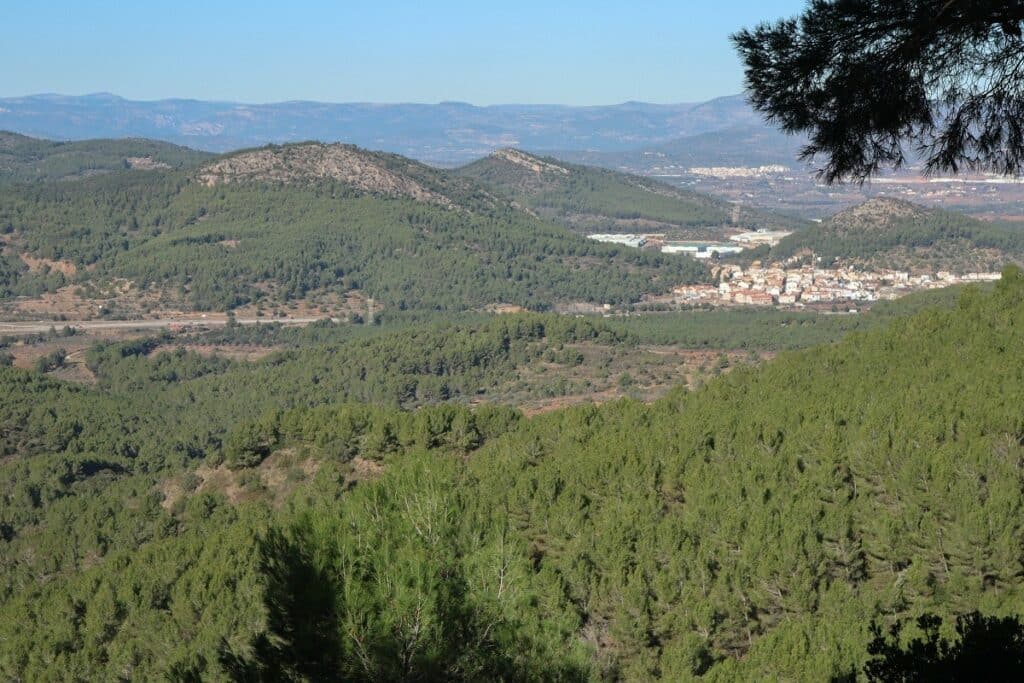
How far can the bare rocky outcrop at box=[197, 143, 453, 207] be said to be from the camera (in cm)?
11431

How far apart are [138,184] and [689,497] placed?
340ft

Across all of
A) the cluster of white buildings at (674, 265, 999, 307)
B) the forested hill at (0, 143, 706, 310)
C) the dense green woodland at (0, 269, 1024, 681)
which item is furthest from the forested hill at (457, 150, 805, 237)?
the dense green woodland at (0, 269, 1024, 681)

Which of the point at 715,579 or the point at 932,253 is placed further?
the point at 932,253

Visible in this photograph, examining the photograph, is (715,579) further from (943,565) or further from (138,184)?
(138,184)

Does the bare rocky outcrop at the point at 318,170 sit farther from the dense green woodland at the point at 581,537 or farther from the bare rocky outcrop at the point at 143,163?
the dense green woodland at the point at 581,537

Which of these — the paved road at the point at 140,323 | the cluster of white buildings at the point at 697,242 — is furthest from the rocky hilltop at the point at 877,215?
the paved road at the point at 140,323

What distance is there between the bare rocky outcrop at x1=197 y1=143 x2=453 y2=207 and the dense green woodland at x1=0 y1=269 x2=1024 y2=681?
257 ft

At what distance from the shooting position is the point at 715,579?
1850 cm

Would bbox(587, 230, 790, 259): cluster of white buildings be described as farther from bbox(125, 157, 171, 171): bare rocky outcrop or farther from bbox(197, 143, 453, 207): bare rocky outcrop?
bbox(125, 157, 171, 171): bare rocky outcrop

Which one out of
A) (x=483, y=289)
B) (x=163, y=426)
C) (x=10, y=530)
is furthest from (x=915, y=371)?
(x=483, y=289)

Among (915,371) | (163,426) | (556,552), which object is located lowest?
(163,426)

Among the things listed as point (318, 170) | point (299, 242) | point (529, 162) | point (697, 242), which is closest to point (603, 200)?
point (529, 162)

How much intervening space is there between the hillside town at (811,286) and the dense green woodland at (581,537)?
5758cm

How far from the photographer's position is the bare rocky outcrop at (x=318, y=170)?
114 m
